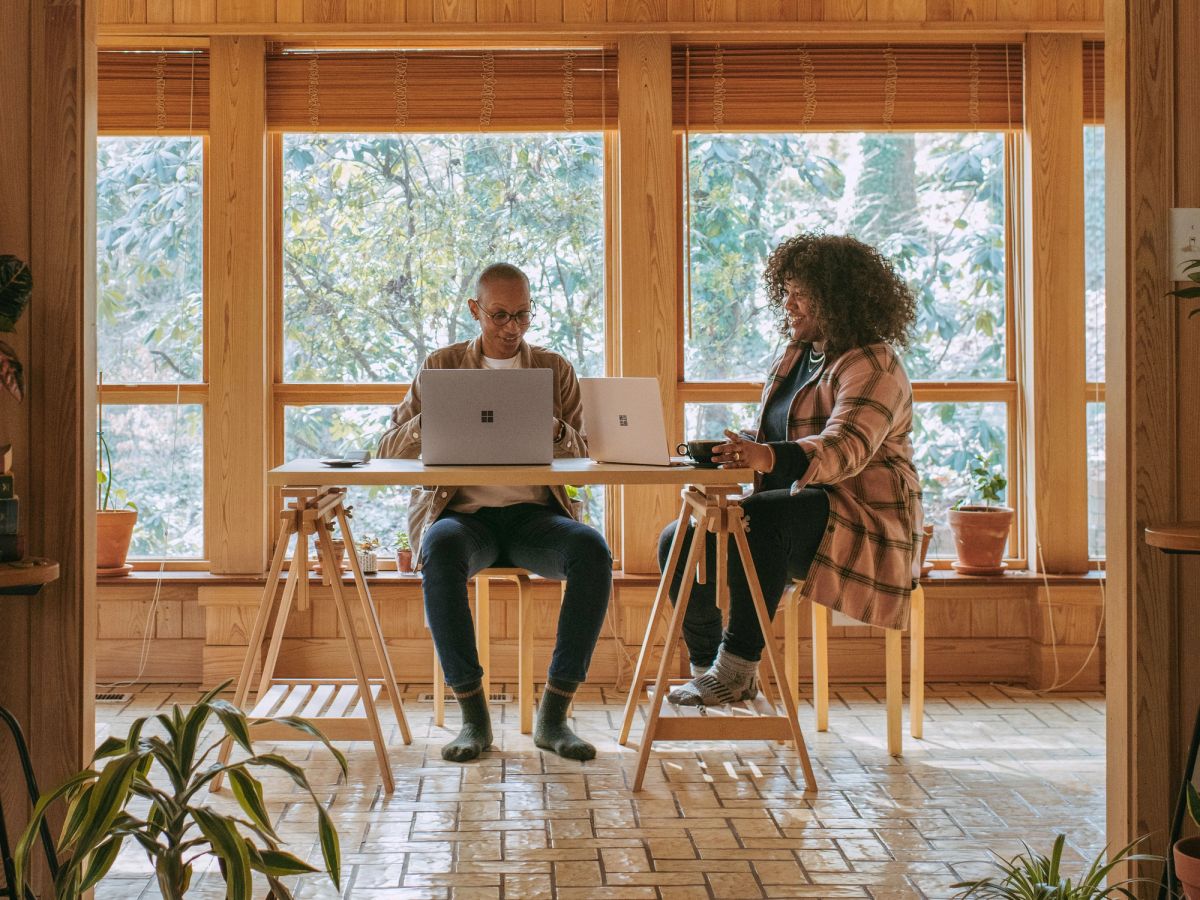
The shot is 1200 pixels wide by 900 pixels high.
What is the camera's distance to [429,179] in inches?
Answer: 167

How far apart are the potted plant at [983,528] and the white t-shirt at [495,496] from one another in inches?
57.3

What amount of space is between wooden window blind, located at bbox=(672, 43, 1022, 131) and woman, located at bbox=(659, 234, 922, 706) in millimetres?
876

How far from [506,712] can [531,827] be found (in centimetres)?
105

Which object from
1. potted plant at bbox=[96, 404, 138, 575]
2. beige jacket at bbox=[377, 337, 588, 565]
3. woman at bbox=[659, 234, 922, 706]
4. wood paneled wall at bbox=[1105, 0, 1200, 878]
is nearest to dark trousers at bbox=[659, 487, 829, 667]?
woman at bbox=[659, 234, 922, 706]

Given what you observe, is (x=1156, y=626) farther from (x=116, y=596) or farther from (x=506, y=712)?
(x=116, y=596)

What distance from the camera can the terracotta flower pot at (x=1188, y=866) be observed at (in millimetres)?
1847

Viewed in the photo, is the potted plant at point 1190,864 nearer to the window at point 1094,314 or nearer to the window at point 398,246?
the window at point 1094,314

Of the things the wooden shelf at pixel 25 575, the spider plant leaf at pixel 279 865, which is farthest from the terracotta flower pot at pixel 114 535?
the spider plant leaf at pixel 279 865

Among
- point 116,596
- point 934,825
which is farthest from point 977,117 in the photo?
point 116,596

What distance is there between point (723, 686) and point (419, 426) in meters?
1.09

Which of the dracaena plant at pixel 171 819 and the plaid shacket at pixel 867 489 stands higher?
the plaid shacket at pixel 867 489

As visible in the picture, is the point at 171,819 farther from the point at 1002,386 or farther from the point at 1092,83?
the point at 1092,83

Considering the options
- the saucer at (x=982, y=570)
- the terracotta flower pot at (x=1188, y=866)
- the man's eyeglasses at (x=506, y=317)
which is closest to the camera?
Result: the terracotta flower pot at (x=1188, y=866)

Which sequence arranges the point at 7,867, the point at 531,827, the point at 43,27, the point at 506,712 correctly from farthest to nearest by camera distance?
the point at 506,712
the point at 531,827
the point at 43,27
the point at 7,867
